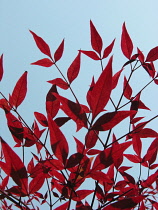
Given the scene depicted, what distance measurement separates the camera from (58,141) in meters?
0.45

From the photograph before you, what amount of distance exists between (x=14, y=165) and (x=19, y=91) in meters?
0.26


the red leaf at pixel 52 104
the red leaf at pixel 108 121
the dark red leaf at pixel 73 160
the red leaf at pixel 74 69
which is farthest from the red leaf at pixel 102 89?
the red leaf at pixel 74 69

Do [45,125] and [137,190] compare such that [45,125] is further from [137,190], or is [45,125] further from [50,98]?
[137,190]

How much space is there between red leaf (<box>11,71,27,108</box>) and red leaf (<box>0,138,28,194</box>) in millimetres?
243

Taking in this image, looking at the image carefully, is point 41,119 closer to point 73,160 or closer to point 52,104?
point 52,104

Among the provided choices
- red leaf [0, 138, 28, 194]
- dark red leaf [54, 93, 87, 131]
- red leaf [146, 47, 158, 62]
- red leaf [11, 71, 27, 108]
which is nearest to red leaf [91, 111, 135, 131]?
dark red leaf [54, 93, 87, 131]

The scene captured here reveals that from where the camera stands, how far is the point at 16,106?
0.68m

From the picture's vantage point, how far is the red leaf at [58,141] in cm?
43

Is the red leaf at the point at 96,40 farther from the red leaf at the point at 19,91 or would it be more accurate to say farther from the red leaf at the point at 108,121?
the red leaf at the point at 108,121

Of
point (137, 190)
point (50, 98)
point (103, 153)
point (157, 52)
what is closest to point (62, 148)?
point (103, 153)

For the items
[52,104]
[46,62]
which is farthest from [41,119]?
[46,62]

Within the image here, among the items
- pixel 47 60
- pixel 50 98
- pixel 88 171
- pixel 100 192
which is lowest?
pixel 100 192

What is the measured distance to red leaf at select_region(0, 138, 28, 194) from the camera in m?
0.44

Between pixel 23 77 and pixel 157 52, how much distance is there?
0.41 meters
